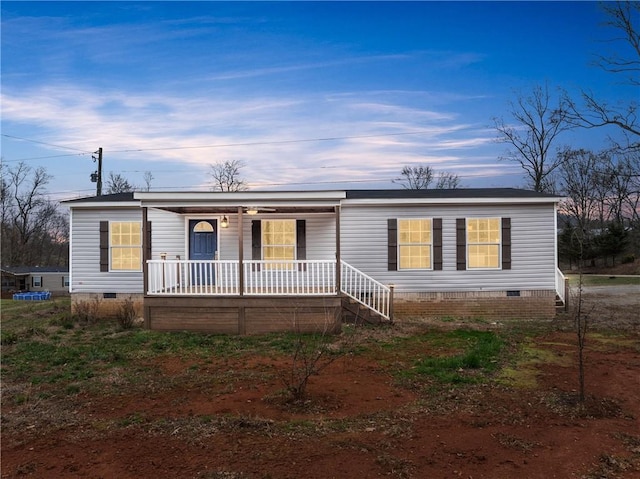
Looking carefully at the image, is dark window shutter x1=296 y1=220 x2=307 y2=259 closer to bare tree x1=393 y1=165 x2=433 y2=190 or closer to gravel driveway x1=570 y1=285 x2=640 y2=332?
gravel driveway x1=570 y1=285 x2=640 y2=332

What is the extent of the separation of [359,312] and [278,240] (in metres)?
3.41

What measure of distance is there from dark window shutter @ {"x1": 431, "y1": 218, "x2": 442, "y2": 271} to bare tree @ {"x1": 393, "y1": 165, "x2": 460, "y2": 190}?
2832 cm

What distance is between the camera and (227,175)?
37719 millimetres

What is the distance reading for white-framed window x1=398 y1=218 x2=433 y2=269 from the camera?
39.3 ft

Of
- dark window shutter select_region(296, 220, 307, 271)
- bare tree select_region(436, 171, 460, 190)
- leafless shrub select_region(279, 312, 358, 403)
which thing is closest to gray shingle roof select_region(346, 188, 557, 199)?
dark window shutter select_region(296, 220, 307, 271)

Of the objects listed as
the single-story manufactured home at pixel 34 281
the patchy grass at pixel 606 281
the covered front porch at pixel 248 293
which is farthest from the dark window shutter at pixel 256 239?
the single-story manufactured home at pixel 34 281

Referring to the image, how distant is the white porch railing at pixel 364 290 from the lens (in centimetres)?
1084

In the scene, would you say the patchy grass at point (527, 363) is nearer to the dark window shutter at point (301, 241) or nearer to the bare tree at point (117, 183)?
the dark window shutter at point (301, 241)

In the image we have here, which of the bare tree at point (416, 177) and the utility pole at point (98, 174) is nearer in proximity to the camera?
the utility pole at point (98, 174)

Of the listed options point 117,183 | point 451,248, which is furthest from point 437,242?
point 117,183

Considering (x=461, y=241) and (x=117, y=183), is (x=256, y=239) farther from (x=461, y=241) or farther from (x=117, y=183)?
(x=117, y=183)

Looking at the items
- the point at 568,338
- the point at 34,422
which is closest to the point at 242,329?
the point at 34,422

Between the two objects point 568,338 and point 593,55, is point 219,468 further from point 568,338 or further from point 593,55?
point 593,55

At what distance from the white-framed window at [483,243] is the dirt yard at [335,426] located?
5.28 m
